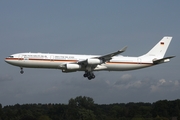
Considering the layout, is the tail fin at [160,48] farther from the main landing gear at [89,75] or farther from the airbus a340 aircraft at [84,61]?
the main landing gear at [89,75]

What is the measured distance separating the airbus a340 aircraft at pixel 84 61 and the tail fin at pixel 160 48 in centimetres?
122

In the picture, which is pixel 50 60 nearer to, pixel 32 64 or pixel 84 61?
pixel 32 64

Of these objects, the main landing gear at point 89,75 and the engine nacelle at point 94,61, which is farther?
the main landing gear at point 89,75

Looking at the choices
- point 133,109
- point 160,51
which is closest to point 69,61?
point 160,51

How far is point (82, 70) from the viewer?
68.6 metres

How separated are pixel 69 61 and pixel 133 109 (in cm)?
9346

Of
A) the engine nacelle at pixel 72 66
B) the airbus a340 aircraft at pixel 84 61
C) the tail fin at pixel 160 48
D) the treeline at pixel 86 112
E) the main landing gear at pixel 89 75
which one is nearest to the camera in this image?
the airbus a340 aircraft at pixel 84 61

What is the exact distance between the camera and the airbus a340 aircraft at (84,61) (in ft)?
211

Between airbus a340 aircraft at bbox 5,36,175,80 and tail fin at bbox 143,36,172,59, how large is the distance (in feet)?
4.01

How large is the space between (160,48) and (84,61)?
18.9m

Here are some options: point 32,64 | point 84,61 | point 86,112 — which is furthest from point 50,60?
point 86,112

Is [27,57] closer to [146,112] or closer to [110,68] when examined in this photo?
[110,68]

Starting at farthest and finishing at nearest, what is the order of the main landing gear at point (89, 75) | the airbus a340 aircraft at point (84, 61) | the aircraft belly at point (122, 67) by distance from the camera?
the aircraft belly at point (122, 67) < the main landing gear at point (89, 75) < the airbus a340 aircraft at point (84, 61)

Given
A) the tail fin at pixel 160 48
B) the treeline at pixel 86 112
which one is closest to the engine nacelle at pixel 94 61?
the tail fin at pixel 160 48
